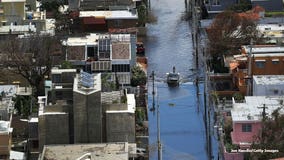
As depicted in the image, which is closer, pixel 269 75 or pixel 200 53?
pixel 269 75

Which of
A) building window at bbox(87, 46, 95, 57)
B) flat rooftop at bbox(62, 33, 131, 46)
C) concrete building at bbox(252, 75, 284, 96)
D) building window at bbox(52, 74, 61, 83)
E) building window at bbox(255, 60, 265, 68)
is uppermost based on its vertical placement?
flat rooftop at bbox(62, 33, 131, 46)

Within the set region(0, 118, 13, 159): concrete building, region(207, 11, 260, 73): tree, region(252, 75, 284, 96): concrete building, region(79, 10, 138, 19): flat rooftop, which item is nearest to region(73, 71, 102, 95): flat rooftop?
region(0, 118, 13, 159): concrete building

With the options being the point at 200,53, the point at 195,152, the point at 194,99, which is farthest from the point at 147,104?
the point at 200,53

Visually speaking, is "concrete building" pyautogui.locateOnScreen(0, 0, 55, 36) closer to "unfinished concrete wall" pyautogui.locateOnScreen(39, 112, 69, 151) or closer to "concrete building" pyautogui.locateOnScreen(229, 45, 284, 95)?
"concrete building" pyautogui.locateOnScreen(229, 45, 284, 95)

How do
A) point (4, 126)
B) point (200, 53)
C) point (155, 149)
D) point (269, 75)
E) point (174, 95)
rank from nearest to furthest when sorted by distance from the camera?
point (4, 126) → point (155, 149) → point (269, 75) → point (174, 95) → point (200, 53)

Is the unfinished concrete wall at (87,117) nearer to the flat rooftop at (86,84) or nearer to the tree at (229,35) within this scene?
the flat rooftop at (86,84)

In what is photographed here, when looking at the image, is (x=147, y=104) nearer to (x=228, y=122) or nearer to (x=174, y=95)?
(x=174, y=95)
